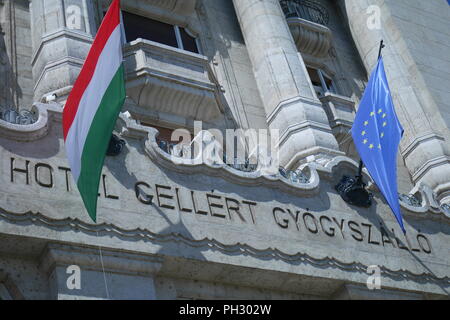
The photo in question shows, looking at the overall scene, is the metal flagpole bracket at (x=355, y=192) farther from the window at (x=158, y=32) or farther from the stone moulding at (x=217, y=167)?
the window at (x=158, y=32)

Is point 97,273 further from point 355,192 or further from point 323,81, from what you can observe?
point 323,81

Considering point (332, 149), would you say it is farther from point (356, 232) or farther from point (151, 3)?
point (151, 3)

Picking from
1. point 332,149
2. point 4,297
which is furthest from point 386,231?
point 4,297

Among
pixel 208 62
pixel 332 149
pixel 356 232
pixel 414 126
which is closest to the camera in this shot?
pixel 356 232

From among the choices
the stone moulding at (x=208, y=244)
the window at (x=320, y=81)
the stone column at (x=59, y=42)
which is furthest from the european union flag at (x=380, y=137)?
the window at (x=320, y=81)

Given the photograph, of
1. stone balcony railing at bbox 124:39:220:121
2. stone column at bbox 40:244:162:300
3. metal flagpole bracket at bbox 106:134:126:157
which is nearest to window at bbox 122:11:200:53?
stone balcony railing at bbox 124:39:220:121

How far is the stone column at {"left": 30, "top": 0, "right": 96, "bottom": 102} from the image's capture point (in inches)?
551

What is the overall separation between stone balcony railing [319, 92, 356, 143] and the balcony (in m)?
2.40

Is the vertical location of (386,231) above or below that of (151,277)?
above

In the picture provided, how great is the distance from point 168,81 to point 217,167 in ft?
15.2

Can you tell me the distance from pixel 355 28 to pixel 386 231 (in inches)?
399

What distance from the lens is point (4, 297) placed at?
9.79m

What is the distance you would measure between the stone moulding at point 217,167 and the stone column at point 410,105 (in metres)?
1.45

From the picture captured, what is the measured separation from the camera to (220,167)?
12.9 meters
